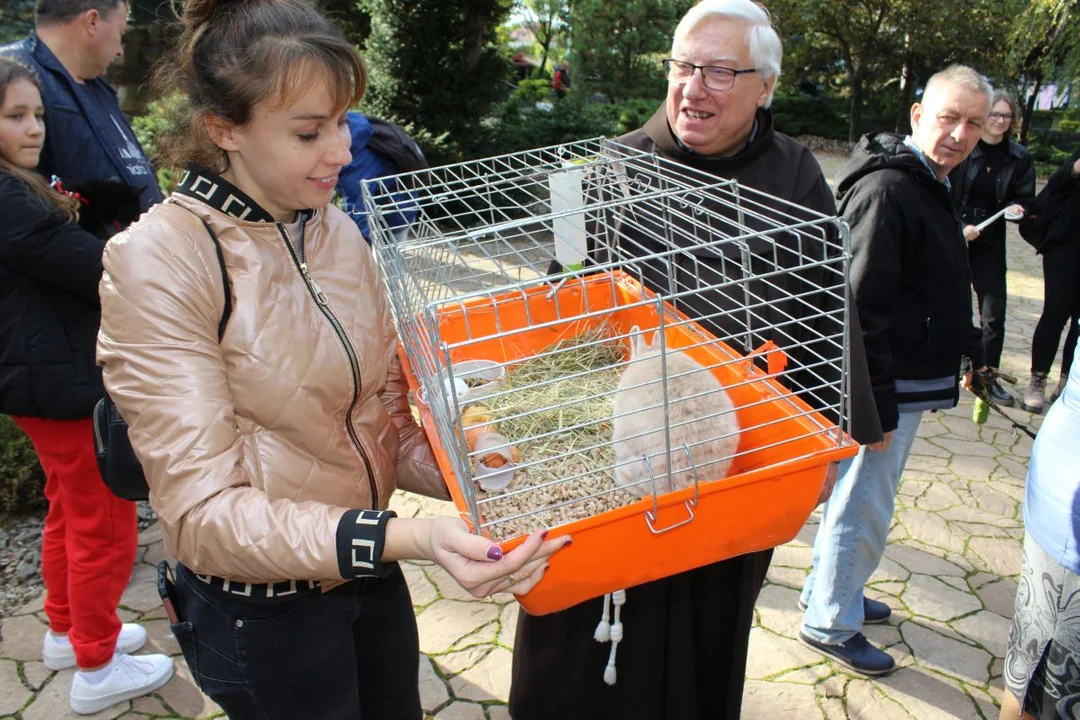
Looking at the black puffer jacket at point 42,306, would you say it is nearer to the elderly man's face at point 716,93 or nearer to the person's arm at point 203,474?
the person's arm at point 203,474

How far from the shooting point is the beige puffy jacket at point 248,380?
4.26 feet

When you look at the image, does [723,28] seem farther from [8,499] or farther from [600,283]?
[8,499]

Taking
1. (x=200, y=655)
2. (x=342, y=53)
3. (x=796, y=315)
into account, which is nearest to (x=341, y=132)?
(x=342, y=53)

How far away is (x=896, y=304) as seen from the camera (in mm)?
2717

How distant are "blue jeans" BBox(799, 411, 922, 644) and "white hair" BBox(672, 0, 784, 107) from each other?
139cm

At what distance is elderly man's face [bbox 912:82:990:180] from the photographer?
2.71 m

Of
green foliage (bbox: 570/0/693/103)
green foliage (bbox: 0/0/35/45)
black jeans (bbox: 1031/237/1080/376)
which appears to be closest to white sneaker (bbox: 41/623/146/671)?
black jeans (bbox: 1031/237/1080/376)

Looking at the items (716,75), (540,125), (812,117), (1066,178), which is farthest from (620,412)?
(812,117)

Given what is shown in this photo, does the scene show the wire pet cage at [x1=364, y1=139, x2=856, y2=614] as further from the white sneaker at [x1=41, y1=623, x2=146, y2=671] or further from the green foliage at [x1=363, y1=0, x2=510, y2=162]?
the green foliage at [x1=363, y1=0, x2=510, y2=162]

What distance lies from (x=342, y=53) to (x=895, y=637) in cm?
313

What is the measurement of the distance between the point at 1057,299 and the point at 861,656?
11.8ft

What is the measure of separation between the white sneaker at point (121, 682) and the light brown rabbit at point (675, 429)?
231cm

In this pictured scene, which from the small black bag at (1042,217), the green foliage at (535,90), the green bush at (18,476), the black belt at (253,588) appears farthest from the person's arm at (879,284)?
the green foliage at (535,90)

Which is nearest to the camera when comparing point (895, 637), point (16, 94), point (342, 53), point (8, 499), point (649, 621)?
point (342, 53)
